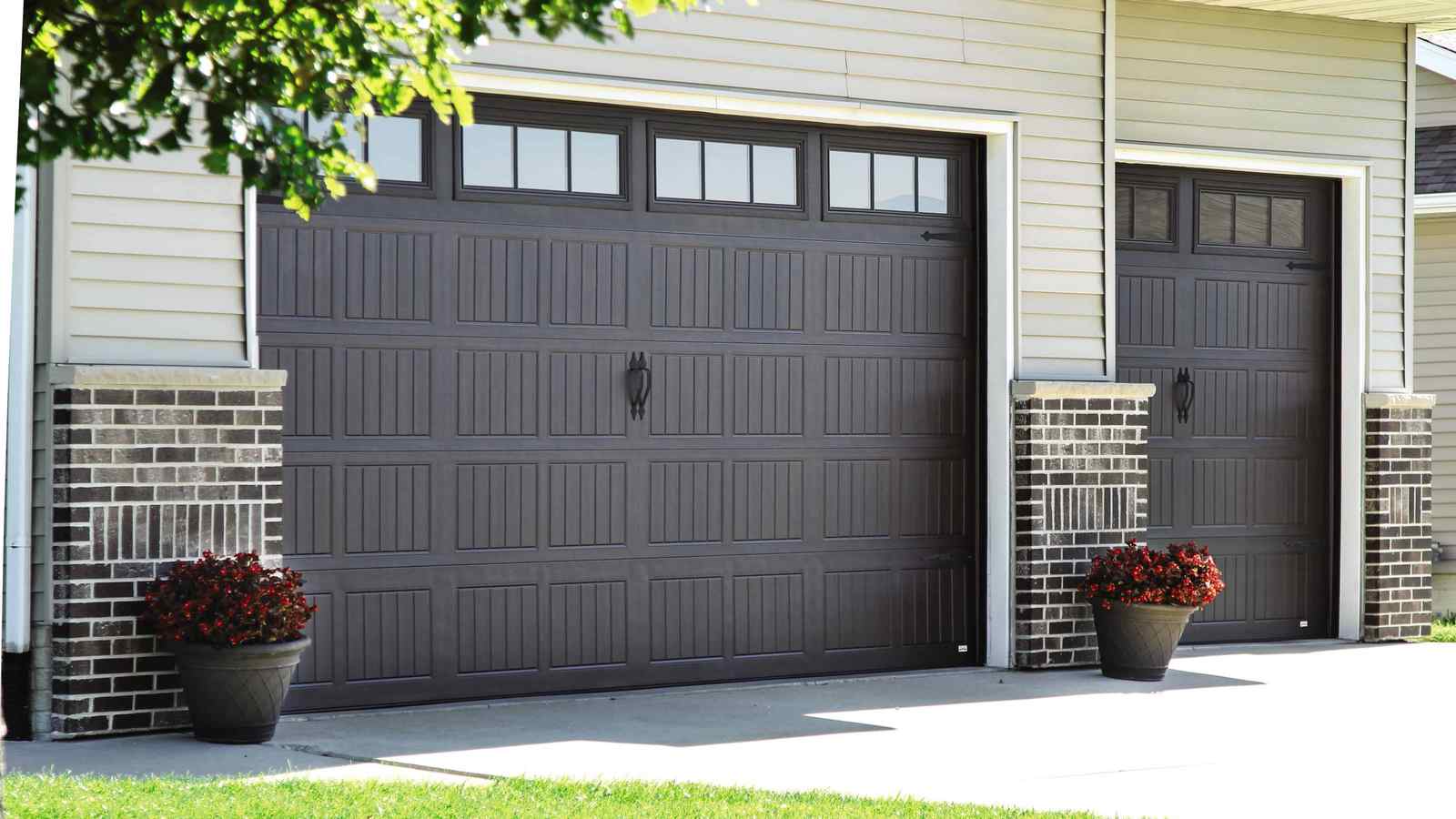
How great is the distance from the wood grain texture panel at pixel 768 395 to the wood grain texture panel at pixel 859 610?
0.91 meters

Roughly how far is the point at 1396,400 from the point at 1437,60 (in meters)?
4.92

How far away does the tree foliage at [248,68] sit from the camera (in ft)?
16.1

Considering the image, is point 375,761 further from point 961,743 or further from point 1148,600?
point 1148,600

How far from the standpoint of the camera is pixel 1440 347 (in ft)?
46.0

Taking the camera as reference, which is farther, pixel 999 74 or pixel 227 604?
pixel 999 74

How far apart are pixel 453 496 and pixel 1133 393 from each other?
13.8 feet

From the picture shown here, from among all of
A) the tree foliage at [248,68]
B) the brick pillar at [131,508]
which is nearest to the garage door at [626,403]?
the brick pillar at [131,508]

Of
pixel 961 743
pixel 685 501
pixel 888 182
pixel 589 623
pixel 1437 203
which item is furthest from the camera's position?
pixel 1437 203

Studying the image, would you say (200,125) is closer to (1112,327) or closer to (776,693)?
(776,693)

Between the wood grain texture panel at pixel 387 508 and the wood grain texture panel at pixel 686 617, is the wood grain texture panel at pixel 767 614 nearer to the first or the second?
the wood grain texture panel at pixel 686 617

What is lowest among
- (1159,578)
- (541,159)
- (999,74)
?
(1159,578)

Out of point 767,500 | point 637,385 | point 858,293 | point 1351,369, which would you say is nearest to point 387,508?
point 637,385

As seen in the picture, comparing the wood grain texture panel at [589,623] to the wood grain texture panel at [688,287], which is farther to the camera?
the wood grain texture panel at [688,287]

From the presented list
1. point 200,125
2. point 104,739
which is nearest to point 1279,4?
point 200,125
